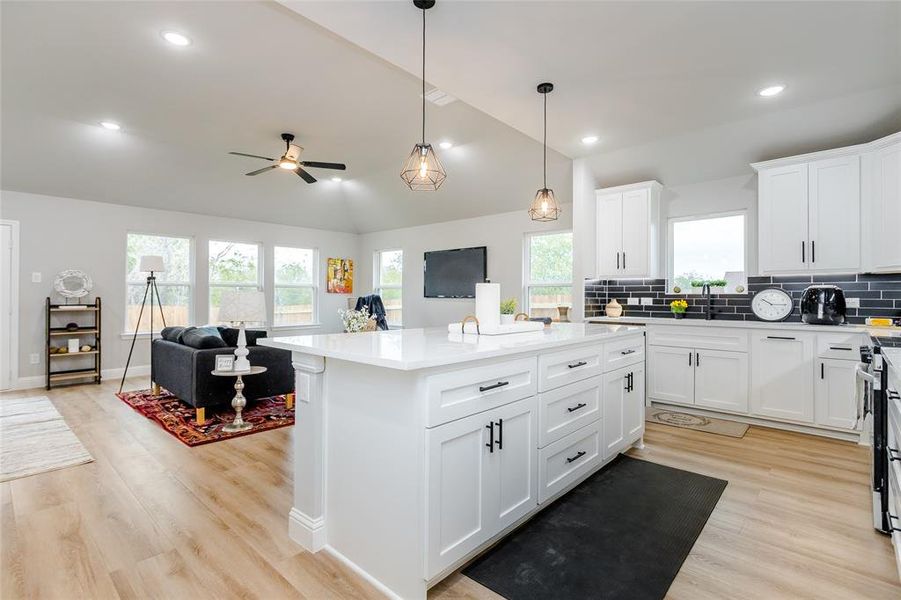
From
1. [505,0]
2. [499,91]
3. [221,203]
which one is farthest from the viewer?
[221,203]

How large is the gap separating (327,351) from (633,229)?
13.2 ft

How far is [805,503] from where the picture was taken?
2.51 m

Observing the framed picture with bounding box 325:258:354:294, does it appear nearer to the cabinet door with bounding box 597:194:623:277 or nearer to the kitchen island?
the cabinet door with bounding box 597:194:623:277

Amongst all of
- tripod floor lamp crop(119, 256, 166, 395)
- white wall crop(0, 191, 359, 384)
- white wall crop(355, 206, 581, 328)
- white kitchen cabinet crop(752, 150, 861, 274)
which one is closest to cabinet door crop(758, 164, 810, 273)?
white kitchen cabinet crop(752, 150, 861, 274)

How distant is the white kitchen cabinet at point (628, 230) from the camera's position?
4707mm

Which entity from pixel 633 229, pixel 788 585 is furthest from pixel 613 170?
pixel 788 585

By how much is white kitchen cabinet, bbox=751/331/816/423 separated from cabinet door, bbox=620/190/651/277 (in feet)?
4.14

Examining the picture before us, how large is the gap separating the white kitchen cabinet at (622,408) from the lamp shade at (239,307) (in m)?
2.75

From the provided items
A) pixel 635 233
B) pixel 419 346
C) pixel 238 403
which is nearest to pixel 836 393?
pixel 635 233

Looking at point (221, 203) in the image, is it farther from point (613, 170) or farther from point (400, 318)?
point (613, 170)

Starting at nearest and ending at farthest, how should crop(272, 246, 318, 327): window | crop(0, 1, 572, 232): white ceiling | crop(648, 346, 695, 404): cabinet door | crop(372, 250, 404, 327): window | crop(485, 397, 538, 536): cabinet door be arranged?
crop(485, 397, 538, 536): cabinet door → crop(0, 1, 572, 232): white ceiling → crop(648, 346, 695, 404): cabinet door → crop(272, 246, 318, 327): window → crop(372, 250, 404, 327): window

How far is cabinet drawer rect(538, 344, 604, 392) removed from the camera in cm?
221

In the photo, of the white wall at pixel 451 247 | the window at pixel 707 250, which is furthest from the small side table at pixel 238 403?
the window at pixel 707 250

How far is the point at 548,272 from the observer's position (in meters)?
6.23
